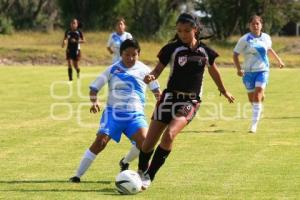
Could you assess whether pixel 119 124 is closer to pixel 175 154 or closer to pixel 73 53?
pixel 175 154

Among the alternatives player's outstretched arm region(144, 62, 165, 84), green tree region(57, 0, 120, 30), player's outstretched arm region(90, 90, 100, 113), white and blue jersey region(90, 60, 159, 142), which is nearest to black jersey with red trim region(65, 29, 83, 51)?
white and blue jersey region(90, 60, 159, 142)

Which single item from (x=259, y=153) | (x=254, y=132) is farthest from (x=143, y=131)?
(x=254, y=132)

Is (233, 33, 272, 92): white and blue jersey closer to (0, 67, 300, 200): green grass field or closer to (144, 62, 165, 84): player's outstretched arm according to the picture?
(0, 67, 300, 200): green grass field

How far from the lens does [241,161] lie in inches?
473

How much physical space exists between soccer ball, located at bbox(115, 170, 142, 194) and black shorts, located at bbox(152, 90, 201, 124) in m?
0.71

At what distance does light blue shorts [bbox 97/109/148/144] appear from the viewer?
10188mm

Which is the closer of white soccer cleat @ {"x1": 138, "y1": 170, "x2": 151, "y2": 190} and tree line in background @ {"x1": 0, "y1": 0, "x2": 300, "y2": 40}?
white soccer cleat @ {"x1": 138, "y1": 170, "x2": 151, "y2": 190}

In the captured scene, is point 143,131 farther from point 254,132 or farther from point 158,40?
point 158,40

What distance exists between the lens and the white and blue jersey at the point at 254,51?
53.6 feet

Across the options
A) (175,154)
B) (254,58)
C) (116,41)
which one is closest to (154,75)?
(175,154)

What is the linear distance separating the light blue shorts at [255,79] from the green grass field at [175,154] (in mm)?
852

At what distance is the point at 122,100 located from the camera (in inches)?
406

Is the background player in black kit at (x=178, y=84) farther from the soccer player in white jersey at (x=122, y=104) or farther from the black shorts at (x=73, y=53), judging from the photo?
the black shorts at (x=73, y=53)

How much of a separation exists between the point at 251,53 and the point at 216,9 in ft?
177
